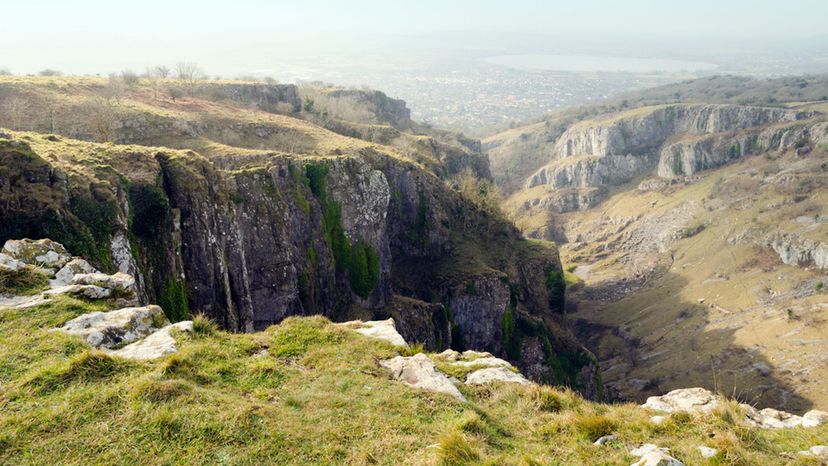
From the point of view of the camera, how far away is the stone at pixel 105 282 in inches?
611

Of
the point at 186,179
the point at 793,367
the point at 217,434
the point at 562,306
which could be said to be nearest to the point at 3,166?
the point at 186,179

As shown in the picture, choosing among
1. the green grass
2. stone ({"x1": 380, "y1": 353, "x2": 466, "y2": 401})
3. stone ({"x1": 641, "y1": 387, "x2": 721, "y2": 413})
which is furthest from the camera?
the green grass

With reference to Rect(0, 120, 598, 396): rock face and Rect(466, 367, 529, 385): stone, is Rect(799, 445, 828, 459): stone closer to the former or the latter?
Rect(466, 367, 529, 385): stone

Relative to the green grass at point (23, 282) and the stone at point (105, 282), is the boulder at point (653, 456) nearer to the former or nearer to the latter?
the stone at point (105, 282)

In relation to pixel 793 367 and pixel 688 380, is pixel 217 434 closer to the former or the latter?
pixel 688 380

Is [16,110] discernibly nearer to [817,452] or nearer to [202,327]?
[202,327]

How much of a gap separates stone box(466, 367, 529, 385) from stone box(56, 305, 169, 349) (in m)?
9.12

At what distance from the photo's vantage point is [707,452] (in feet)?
30.6

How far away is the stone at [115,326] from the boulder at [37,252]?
457 centimetres

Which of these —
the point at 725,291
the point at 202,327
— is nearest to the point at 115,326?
the point at 202,327

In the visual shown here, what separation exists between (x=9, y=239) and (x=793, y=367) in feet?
284

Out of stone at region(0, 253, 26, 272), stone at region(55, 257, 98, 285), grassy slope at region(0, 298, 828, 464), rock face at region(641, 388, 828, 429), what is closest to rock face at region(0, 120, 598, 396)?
stone at region(55, 257, 98, 285)

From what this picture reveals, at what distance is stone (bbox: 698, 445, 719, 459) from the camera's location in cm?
920

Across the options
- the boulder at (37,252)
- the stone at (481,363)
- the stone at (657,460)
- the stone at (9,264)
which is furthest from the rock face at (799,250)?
the stone at (9,264)
